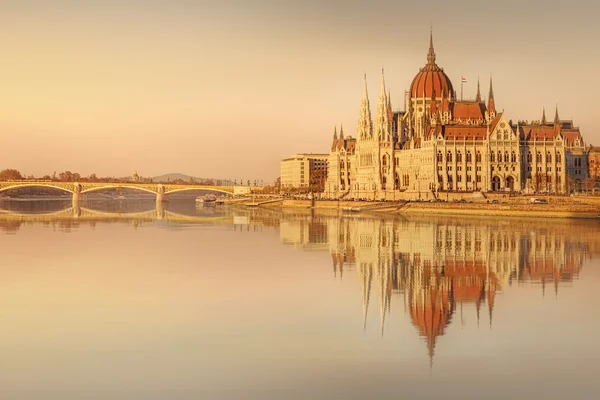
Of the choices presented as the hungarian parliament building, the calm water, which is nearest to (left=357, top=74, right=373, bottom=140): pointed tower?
the hungarian parliament building

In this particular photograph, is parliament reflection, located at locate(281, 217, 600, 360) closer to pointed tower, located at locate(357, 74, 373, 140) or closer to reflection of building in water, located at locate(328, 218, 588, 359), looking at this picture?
reflection of building in water, located at locate(328, 218, 588, 359)

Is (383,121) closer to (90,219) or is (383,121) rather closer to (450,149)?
(450,149)

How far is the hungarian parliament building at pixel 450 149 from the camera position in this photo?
119438 mm

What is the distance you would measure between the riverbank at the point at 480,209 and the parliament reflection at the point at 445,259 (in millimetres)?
5171

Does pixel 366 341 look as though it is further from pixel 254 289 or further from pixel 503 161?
pixel 503 161

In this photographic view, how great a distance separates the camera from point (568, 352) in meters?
22.3

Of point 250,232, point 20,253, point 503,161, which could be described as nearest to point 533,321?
point 20,253

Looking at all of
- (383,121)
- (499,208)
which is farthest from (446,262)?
(383,121)

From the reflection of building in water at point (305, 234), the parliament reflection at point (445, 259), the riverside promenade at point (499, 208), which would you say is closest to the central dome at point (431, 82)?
the riverside promenade at point (499, 208)

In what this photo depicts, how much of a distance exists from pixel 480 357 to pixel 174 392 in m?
8.17

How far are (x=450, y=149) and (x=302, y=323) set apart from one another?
9851 cm

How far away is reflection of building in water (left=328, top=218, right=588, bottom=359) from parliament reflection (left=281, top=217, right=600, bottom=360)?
4 cm

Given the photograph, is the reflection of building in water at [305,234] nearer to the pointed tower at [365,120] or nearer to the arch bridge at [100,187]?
the pointed tower at [365,120]

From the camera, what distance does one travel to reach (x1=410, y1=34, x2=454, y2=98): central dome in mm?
142625
